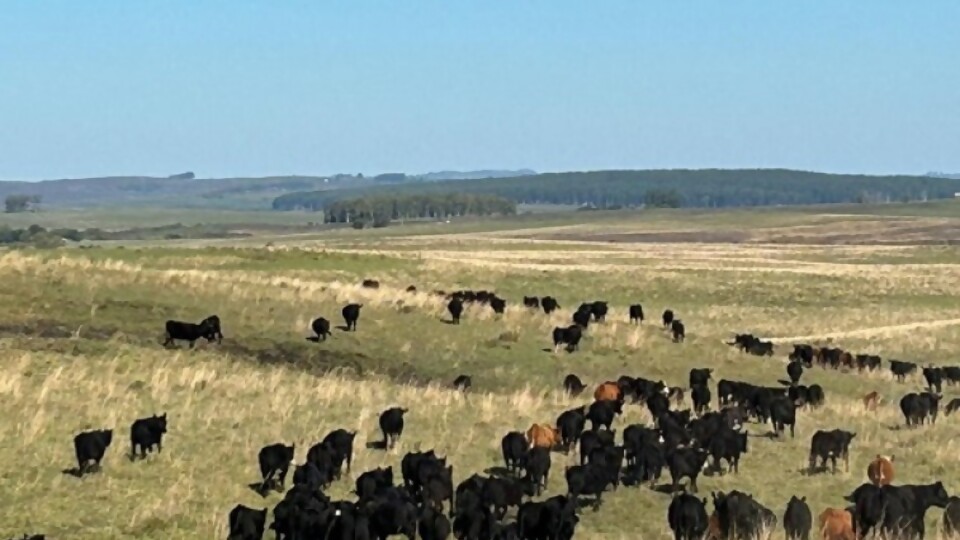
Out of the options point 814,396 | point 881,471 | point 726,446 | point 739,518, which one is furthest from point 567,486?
point 814,396

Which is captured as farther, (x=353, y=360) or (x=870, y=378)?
(x=870, y=378)

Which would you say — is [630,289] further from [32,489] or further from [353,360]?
[32,489]

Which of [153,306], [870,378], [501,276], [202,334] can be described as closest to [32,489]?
[202,334]

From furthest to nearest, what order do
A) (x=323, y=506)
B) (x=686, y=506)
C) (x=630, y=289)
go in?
(x=630, y=289) < (x=686, y=506) < (x=323, y=506)

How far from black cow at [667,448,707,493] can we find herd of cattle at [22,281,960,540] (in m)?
0.02

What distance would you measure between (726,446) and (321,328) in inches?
518

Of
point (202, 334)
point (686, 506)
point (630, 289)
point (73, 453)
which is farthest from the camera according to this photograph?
point (630, 289)

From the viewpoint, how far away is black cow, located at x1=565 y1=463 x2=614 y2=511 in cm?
1605

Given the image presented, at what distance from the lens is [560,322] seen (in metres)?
35.2

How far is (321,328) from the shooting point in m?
29.4

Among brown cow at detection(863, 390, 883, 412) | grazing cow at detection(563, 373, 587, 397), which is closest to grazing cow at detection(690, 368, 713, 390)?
grazing cow at detection(563, 373, 587, 397)

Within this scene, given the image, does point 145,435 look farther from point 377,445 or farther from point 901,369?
point 901,369

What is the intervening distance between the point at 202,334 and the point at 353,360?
11.3 ft

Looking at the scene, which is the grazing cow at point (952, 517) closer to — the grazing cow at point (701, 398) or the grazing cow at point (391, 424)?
the grazing cow at point (391, 424)
